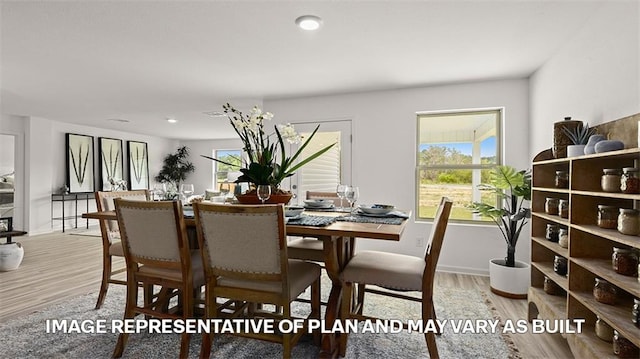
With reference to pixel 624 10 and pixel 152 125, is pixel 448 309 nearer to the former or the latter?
pixel 624 10

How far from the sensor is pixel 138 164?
8578mm

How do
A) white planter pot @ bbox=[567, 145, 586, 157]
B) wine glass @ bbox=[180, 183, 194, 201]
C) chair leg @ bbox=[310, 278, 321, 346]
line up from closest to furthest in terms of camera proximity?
white planter pot @ bbox=[567, 145, 586, 157] → chair leg @ bbox=[310, 278, 321, 346] → wine glass @ bbox=[180, 183, 194, 201]

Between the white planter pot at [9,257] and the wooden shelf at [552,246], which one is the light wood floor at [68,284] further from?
the wooden shelf at [552,246]

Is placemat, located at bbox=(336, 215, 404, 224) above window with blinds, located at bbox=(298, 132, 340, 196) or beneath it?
beneath

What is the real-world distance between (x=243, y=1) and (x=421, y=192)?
2990mm

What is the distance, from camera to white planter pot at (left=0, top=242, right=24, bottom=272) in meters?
3.80

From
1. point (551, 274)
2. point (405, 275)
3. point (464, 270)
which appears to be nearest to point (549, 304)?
point (551, 274)

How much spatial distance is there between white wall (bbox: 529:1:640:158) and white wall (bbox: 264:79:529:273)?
1.65 ft

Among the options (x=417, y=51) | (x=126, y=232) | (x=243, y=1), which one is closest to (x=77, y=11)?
(x=243, y=1)

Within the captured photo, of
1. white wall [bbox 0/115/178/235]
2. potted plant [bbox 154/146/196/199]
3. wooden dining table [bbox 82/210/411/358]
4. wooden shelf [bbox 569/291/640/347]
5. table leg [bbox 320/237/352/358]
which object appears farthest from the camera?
potted plant [bbox 154/146/196/199]

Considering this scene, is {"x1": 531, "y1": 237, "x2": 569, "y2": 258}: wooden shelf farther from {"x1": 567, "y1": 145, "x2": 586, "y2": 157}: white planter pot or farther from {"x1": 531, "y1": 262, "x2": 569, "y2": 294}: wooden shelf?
{"x1": 567, "y1": 145, "x2": 586, "y2": 157}: white planter pot

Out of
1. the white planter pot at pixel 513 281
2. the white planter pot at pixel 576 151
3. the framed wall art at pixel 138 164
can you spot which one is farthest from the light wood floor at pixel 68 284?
the framed wall art at pixel 138 164

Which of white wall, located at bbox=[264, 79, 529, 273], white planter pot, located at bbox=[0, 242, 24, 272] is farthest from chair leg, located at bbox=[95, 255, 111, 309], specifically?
white wall, located at bbox=[264, 79, 529, 273]

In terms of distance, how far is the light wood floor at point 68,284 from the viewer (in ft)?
7.38
